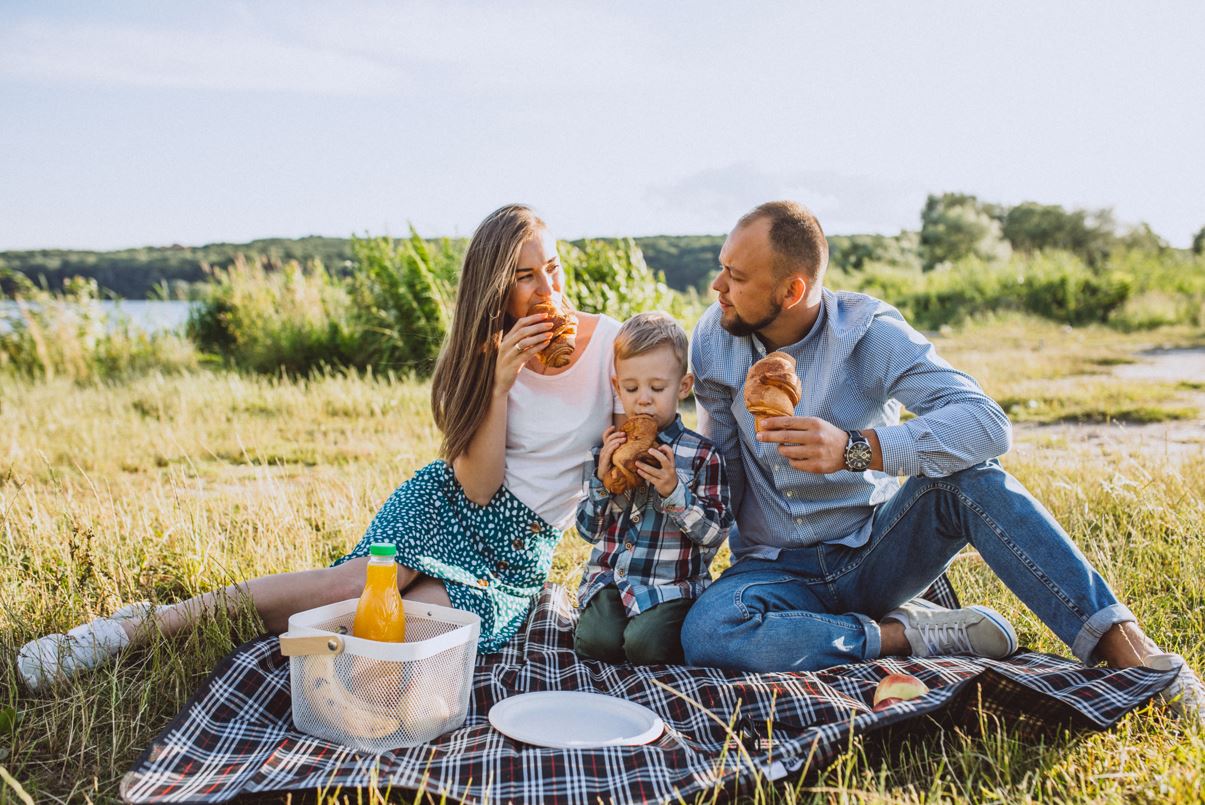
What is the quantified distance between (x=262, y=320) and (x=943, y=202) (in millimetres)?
40355

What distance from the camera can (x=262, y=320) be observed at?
13.8 meters

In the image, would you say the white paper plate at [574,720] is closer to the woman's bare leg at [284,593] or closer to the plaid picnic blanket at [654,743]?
the plaid picnic blanket at [654,743]

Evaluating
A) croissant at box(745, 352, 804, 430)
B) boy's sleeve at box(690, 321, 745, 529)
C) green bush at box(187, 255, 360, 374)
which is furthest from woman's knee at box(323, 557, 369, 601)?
green bush at box(187, 255, 360, 374)

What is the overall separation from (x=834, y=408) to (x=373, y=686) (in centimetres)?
211

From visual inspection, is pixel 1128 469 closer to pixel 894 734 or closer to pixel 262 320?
pixel 894 734

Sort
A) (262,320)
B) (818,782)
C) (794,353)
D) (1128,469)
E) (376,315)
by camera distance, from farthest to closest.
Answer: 1. (262,320)
2. (376,315)
3. (1128,469)
4. (794,353)
5. (818,782)

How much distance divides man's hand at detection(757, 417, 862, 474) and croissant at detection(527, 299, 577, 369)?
3.13 ft

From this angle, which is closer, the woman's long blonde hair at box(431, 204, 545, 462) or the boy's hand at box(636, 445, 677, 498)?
the boy's hand at box(636, 445, 677, 498)

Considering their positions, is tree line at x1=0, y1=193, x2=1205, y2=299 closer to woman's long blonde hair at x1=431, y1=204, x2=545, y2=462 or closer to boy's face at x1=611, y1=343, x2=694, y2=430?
woman's long blonde hair at x1=431, y1=204, x2=545, y2=462

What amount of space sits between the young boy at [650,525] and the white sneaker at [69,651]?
1795mm

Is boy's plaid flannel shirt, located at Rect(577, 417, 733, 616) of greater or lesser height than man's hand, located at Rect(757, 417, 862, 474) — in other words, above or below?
below

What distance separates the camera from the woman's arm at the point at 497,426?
150 inches

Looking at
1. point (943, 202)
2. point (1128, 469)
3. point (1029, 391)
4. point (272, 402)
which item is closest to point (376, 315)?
point (272, 402)

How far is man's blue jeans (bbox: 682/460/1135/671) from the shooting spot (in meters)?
3.28
